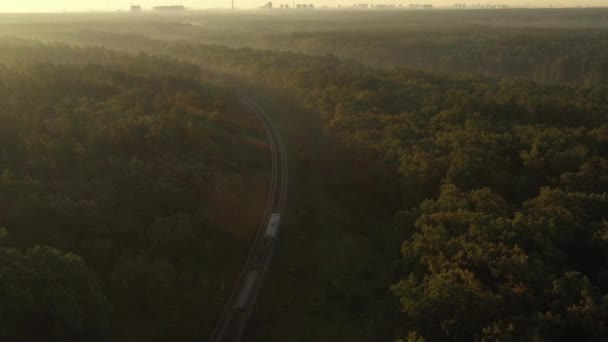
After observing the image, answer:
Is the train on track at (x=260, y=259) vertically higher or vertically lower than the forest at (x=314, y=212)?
lower

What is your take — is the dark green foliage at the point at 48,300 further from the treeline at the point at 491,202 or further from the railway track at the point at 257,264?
the treeline at the point at 491,202

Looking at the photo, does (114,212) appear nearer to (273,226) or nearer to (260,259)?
(260,259)

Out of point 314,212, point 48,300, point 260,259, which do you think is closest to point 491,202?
point 260,259

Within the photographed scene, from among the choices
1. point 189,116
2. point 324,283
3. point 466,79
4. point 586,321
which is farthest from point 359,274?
point 466,79

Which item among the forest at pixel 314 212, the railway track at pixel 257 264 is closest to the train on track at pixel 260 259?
the railway track at pixel 257 264

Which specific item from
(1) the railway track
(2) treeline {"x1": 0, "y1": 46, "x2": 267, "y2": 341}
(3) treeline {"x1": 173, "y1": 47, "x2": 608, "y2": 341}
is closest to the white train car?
(1) the railway track

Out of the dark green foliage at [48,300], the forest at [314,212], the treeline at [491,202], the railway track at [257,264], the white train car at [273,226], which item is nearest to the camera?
the dark green foliage at [48,300]

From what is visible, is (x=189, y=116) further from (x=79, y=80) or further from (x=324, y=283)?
(x=324, y=283)
